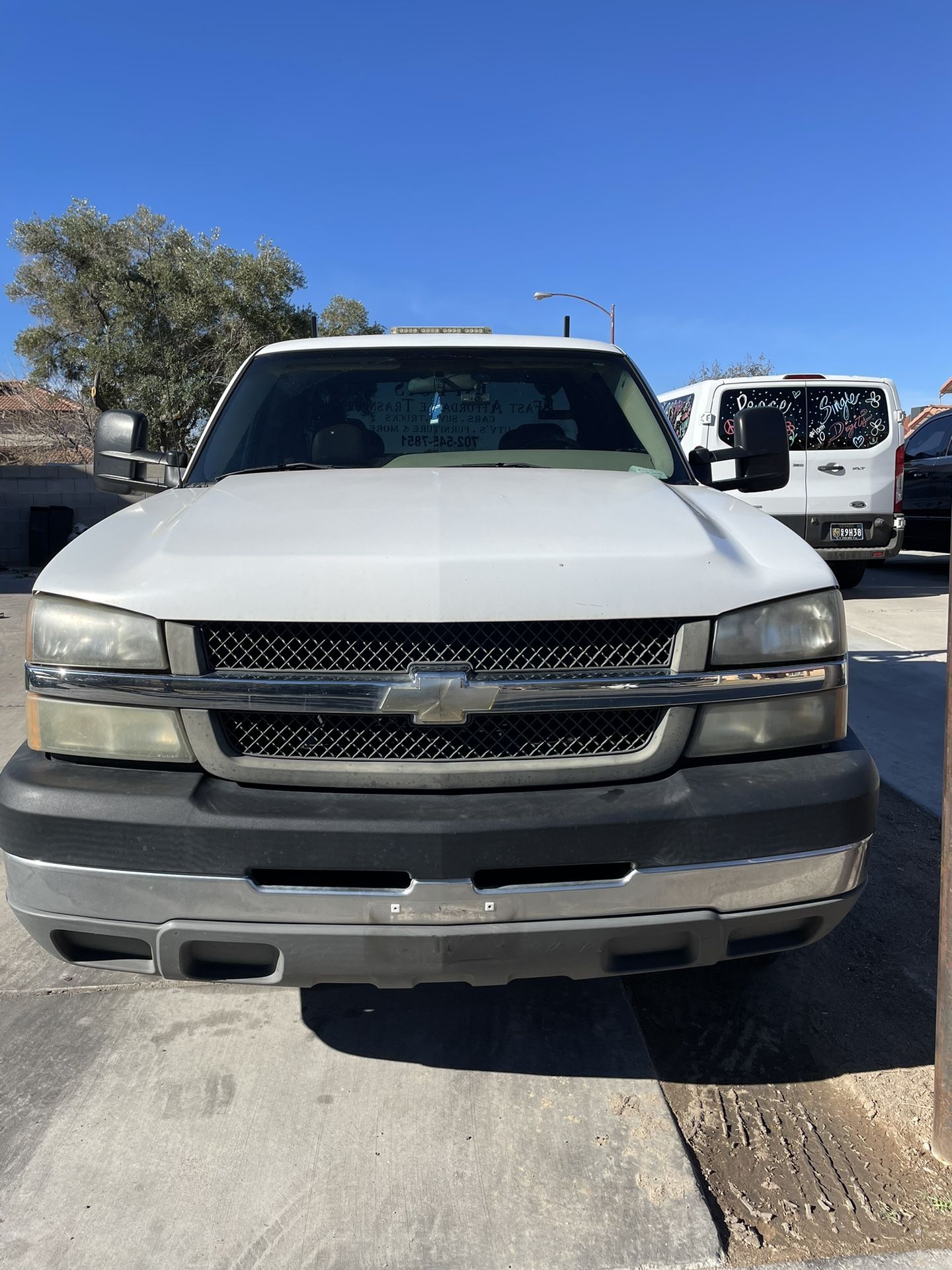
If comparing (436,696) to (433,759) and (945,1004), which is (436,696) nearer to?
(433,759)

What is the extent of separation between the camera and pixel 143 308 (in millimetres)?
23969

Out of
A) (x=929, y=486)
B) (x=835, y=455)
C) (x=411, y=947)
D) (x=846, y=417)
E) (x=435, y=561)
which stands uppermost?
(x=846, y=417)

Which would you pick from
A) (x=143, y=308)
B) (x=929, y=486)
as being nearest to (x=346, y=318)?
(x=143, y=308)

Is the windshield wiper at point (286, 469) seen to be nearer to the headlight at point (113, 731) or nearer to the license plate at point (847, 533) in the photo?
the headlight at point (113, 731)

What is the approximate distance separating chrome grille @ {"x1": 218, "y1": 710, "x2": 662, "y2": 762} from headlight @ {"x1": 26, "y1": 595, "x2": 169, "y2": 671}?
203 mm

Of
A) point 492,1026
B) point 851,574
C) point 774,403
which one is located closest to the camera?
point 492,1026

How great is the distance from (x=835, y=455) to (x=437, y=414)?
26.0 ft

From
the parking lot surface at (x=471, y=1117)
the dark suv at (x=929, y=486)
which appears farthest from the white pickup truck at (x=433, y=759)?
the dark suv at (x=929, y=486)

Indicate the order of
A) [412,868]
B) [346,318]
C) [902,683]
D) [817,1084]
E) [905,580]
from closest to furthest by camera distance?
[412,868], [817,1084], [902,683], [905,580], [346,318]

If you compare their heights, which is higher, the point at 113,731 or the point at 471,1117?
the point at 113,731

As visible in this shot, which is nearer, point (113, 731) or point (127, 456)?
point (113, 731)

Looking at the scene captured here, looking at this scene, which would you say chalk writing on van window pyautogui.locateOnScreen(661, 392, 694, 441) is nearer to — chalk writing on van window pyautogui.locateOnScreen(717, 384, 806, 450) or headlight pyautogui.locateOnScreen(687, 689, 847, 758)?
chalk writing on van window pyautogui.locateOnScreen(717, 384, 806, 450)

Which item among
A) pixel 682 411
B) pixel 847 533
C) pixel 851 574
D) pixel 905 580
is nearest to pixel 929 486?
pixel 905 580

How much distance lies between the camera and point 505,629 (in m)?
1.91
